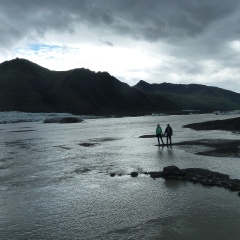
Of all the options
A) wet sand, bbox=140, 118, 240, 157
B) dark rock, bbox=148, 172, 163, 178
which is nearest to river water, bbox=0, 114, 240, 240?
dark rock, bbox=148, 172, 163, 178

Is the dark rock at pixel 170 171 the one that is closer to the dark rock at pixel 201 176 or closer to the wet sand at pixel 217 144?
the dark rock at pixel 201 176

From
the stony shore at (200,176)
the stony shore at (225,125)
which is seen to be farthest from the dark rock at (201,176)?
the stony shore at (225,125)

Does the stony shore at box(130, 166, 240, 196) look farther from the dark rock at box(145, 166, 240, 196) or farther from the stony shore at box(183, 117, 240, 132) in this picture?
the stony shore at box(183, 117, 240, 132)

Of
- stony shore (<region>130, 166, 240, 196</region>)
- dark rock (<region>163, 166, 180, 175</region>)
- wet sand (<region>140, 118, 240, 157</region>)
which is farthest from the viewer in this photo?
wet sand (<region>140, 118, 240, 157</region>)

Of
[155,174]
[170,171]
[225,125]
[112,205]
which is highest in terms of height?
[225,125]

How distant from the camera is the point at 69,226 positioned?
1097 cm

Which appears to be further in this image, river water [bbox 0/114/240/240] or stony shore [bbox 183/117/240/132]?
stony shore [bbox 183/117/240/132]

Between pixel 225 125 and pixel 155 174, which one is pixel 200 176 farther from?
pixel 225 125

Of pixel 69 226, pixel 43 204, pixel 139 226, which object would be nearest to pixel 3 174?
pixel 43 204

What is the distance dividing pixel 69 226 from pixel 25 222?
178cm

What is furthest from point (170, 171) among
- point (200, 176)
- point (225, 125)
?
point (225, 125)

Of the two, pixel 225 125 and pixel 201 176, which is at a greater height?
pixel 225 125

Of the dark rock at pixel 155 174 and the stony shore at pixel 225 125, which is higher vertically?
the stony shore at pixel 225 125

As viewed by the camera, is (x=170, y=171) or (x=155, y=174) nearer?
(x=170, y=171)
